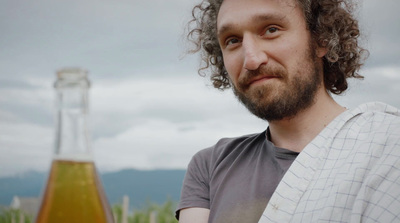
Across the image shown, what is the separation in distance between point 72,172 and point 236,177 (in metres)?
1.37

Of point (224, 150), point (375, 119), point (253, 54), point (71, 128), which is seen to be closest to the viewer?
point (71, 128)

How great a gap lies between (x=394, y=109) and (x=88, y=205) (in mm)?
1423

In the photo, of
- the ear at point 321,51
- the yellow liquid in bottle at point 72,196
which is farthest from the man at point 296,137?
the yellow liquid in bottle at point 72,196

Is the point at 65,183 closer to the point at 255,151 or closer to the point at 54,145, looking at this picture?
the point at 54,145

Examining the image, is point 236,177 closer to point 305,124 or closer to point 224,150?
point 224,150

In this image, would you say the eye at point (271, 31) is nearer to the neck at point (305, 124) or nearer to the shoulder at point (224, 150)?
the neck at point (305, 124)

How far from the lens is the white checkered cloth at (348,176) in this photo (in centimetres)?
133

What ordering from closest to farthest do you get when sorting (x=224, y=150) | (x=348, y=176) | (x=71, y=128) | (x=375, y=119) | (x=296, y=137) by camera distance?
(x=71, y=128) < (x=348, y=176) < (x=375, y=119) < (x=296, y=137) < (x=224, y=150)

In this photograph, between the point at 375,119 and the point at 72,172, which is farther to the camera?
the point at 375,119

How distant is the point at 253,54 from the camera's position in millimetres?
1788

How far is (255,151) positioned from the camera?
1995 millimetres

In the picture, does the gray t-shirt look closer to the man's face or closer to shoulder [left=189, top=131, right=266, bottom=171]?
shoulder [left=189, top=131, right=266, bottom=171]

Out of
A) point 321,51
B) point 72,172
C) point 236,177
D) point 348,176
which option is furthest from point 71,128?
point 321,51

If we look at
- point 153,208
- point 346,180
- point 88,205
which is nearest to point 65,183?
point 88,205
